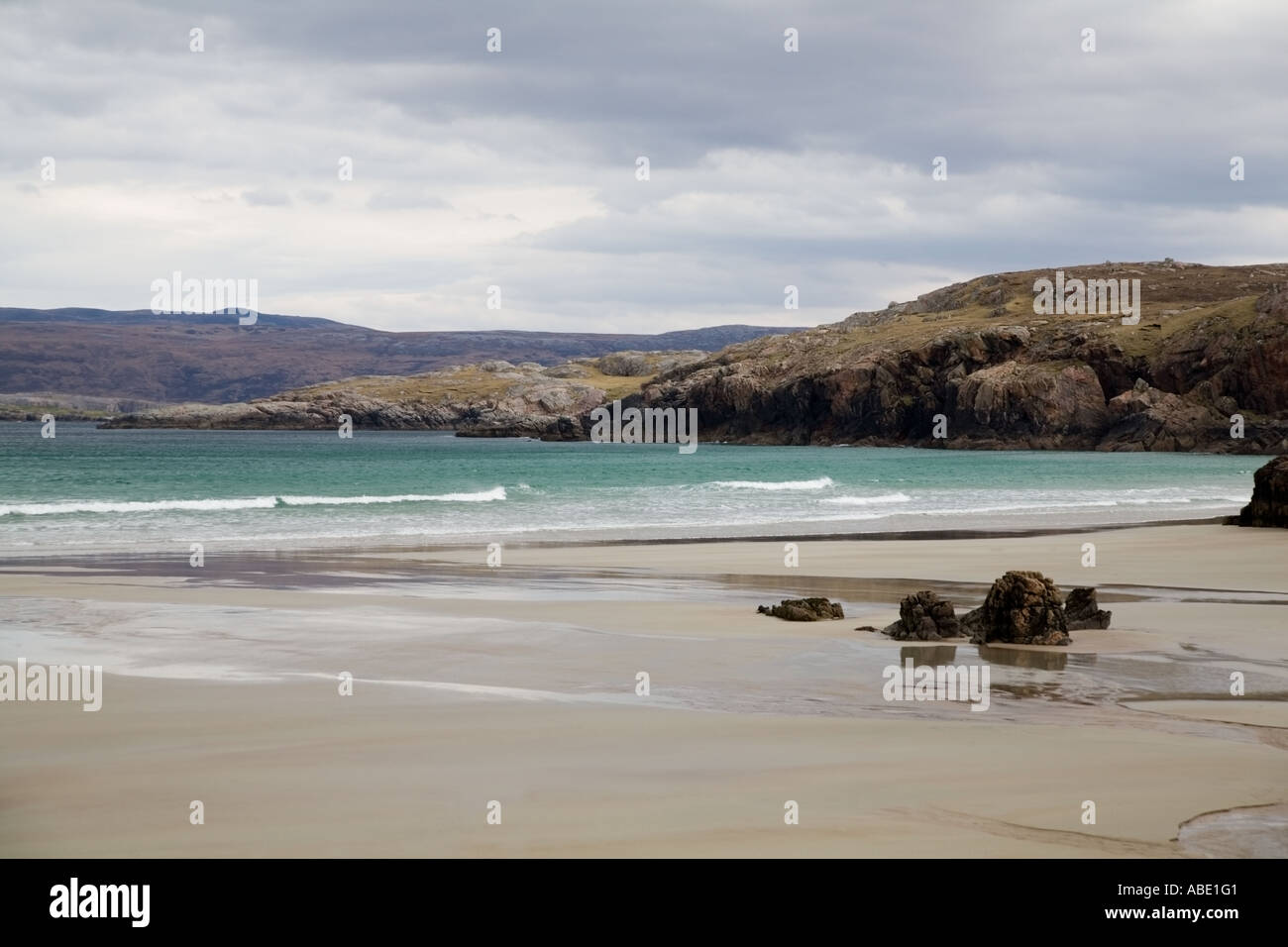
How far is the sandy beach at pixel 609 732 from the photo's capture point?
636 centimetres

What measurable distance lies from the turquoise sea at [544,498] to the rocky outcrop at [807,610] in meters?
13.2

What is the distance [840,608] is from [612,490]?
31.5m

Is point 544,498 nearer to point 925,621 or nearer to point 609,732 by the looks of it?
point 925,621

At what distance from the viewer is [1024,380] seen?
354 ft

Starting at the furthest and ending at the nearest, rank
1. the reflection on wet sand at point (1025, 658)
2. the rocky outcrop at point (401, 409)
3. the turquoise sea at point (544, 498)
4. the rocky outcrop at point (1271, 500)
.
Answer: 1. the rocky outcrop at point (401, 409)
2. the turquoise sea at point (544, 498)
3. the rocky outcrop at point (1271, 500)
4. the reflection on wet sand at point (1025, 658)

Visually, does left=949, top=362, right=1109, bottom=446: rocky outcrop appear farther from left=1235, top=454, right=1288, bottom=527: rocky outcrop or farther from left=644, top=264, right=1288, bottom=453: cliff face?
left=1235, top=454, right=1288, bottom=527: rocky outcrop

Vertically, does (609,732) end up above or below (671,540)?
below

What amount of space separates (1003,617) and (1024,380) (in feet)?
328

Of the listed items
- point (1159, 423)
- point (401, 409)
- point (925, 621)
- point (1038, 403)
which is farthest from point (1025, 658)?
point (401, 409)

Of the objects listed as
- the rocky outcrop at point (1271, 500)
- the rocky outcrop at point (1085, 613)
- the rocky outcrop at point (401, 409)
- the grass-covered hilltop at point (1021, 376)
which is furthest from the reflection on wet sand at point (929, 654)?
the rocky outcrop at point (401, 409)

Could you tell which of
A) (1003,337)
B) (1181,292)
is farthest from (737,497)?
(1181,292)

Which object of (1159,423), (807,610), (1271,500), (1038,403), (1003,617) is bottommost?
(807,610)

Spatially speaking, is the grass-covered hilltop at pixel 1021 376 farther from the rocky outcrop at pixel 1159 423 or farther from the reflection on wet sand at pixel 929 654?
the reflection on wet sand at pixel 929 654

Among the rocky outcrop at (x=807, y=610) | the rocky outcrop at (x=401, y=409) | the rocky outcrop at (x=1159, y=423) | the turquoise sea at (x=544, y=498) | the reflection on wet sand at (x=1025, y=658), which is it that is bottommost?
the reflection on wet sand at (x=1025, y=658)
